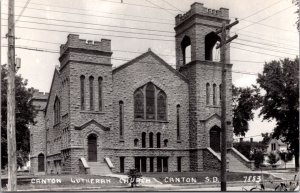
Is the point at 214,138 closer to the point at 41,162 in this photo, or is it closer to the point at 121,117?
the point at 121,117

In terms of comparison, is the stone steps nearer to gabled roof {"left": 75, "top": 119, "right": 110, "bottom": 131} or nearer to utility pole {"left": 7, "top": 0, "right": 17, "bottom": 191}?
gabled roof {"left": 75, "top": 119, "right": 110, "bottom": 131}

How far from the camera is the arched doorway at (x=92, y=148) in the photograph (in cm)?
3850

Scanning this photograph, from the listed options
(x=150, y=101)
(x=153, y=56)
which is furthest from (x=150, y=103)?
(x=153, y=56)

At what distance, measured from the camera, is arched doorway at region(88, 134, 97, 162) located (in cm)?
3850

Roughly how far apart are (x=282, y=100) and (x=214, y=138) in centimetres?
1108

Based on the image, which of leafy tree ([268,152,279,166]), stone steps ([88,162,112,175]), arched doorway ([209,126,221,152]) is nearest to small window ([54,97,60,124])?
stone steps ([88,162,112,175])

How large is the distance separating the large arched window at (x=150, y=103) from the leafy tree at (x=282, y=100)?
30.1 feet

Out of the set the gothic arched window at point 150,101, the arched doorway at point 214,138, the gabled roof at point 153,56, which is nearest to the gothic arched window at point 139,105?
the gothic arched window at point 150,101

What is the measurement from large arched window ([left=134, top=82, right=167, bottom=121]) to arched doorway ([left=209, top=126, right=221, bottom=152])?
184 inches

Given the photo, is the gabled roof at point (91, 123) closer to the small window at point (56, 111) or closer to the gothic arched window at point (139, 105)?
the gothic arched window at point (139, 105)

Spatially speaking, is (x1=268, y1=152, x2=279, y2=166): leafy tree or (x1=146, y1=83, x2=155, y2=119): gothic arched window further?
(x1=268, y1=152, x2=279, y2=166): leafy tree

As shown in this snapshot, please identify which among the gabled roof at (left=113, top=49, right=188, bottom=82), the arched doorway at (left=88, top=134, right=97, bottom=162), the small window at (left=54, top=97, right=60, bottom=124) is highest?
the gabled roof at (left=113, top=49, right=188, bottom=82)

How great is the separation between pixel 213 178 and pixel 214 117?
11.8m

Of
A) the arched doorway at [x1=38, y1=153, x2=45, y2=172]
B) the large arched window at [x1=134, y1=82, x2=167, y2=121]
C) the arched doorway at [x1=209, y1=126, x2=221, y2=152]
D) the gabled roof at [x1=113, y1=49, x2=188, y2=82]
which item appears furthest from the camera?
the arched doorway at [x1=38, y1=153, x2=45, y2=172]
